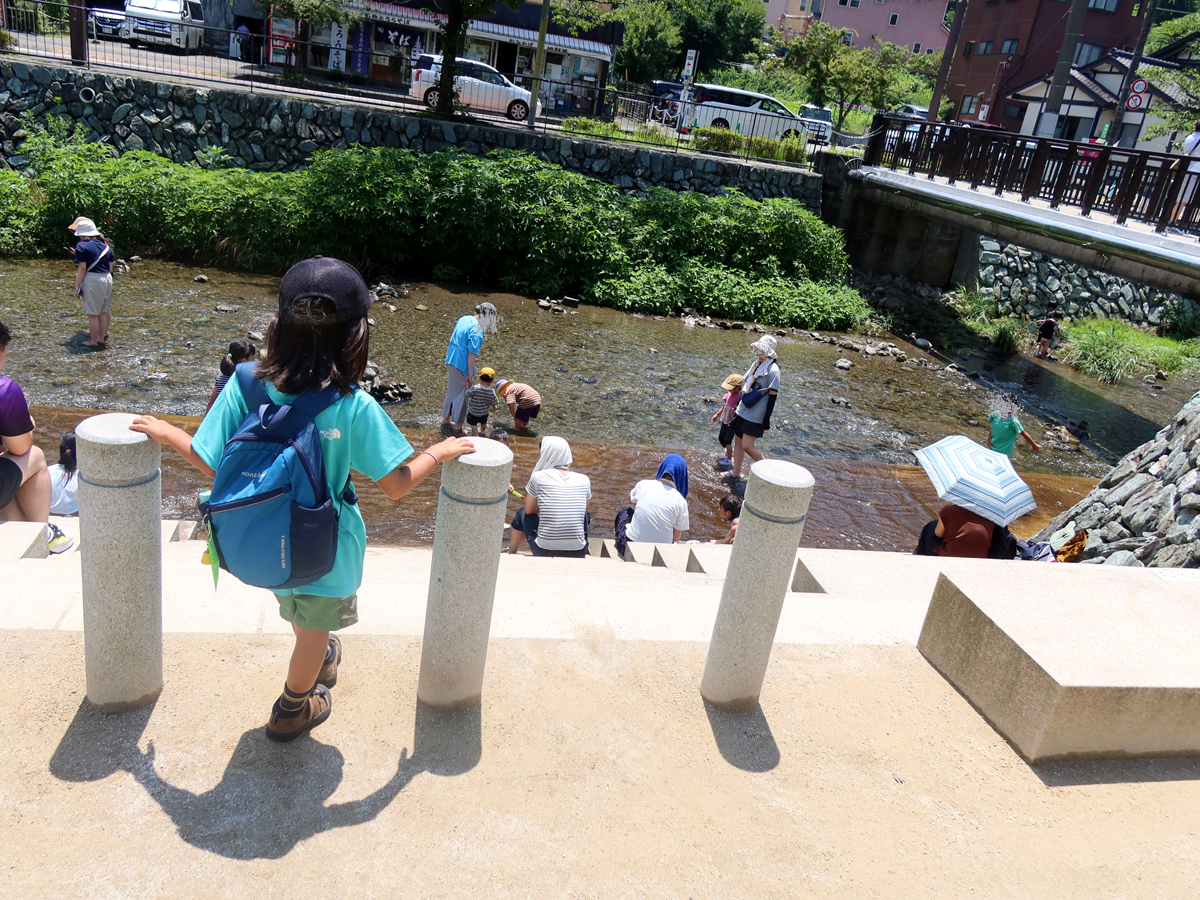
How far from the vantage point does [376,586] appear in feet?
14.0

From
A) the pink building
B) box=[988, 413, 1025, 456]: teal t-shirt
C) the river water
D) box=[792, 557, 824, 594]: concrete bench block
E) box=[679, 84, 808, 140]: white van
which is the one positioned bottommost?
the river water

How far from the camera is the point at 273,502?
8.09 ft

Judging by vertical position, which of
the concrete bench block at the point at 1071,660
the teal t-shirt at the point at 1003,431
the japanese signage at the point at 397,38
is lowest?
the teal t-shirt at the point at 1003,431

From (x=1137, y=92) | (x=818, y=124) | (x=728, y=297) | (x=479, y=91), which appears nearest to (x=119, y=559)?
(x=728, y=297)

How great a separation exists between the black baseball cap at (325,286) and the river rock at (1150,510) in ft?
18.4

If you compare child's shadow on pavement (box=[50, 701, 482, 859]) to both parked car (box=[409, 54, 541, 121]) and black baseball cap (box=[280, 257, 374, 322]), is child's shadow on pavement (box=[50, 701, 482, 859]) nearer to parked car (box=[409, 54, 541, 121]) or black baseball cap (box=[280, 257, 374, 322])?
black baseball cap (box=[280, 257, 374, 322])

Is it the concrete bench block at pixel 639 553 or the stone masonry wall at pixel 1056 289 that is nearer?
the concrete bench block at pixel 639 553

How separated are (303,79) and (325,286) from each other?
21.7m

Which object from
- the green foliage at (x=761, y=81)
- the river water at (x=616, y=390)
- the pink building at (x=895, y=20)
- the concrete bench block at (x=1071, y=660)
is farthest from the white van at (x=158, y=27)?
the pink building at (x=895, y=20)

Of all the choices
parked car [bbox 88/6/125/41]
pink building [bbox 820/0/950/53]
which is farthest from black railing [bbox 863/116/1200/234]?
pink building [bbox 820/0/950/53]

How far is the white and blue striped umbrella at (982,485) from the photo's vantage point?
15.7ft

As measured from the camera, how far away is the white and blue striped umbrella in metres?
4.78

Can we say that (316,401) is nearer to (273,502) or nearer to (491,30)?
(273,502)

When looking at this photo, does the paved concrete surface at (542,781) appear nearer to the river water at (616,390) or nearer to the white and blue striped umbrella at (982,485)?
the white and blue striped umbrella at (982,485)
